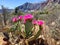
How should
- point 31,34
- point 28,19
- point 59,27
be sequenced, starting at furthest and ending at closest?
point 59,27 < point 31,34 < point 28,19

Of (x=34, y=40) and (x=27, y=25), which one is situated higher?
(x=27, y=25)

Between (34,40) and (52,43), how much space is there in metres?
0.37

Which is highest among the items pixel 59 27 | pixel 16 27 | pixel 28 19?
pixel 28 19

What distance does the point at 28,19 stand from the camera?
3.69m

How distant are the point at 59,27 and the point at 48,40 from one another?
179 centimetres

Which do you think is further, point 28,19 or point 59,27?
point 59,27

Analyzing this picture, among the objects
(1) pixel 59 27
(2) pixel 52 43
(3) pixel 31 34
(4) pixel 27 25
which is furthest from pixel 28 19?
(1) pixel 59 27

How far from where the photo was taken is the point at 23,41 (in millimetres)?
3734

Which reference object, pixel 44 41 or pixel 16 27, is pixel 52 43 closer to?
pixel 44 41

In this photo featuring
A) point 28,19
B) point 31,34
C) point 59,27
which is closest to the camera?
point 28,19

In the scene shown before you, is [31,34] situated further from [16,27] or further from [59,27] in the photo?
[59,27]

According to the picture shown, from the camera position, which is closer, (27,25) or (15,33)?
(27,25)

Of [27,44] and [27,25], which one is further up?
[27,25]

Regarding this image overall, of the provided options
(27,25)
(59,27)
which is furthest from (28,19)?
(59,27)
